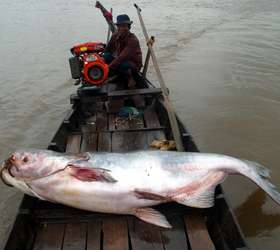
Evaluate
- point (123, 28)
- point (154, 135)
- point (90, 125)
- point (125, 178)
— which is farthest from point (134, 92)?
point (125, 178)

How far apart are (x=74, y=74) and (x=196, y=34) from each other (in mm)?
9787

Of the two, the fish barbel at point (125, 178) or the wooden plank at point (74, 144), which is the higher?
the fish barbel at point (125, 178)

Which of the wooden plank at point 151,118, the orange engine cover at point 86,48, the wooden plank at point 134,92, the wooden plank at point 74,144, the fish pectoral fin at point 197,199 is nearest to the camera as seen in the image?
the fish pectoral fin at point 197,199

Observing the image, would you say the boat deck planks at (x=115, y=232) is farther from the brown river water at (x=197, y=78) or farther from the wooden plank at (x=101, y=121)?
the wooden plank at (x=101, y=121)

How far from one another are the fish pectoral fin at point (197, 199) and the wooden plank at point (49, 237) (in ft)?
4.42

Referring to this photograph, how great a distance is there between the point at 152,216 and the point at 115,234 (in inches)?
18.3

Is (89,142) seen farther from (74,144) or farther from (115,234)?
(115,234)

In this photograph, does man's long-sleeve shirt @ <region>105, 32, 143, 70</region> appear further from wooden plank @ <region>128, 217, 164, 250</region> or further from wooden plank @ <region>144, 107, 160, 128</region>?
wooden plank @ <region>128, 217, 164, 250</region>

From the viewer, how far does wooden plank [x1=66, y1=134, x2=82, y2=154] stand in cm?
555

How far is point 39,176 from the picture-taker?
12.3 feet

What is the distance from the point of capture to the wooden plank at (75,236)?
12.1 ft

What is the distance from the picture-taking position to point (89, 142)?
575 cm

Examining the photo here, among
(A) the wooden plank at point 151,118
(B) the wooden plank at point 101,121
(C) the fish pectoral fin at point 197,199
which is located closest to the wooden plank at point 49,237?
(C) the fish pectoral fin at point 197,199

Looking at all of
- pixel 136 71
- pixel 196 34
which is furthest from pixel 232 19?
pixel 136 71
